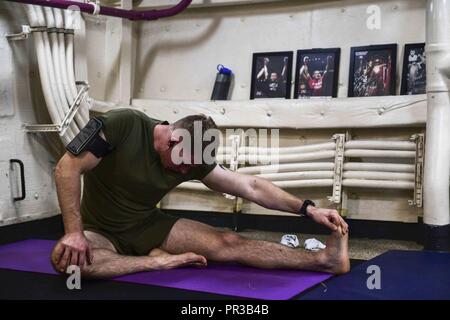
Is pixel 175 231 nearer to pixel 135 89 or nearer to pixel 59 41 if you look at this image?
pixel 59 41

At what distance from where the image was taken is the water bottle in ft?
13.1

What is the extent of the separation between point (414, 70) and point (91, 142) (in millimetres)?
2346

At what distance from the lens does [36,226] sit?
3.55m

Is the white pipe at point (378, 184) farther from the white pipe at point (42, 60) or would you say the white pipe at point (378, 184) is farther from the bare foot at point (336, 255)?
the white pipe at point (42, 60)

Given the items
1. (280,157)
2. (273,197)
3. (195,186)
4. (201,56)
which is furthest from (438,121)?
(201,56)

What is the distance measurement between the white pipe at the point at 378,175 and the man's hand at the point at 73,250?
2.03m

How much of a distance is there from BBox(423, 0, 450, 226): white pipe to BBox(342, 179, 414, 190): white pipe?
269 mm

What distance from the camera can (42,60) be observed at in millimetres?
3373

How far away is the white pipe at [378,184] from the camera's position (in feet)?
10.9

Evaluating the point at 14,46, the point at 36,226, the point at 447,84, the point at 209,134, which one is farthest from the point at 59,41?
the point at 447,84

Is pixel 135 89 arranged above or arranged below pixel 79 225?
above

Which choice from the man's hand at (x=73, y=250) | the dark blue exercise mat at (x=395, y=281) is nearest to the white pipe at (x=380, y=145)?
the dark blue exercise mat at (x=395, y=281)
